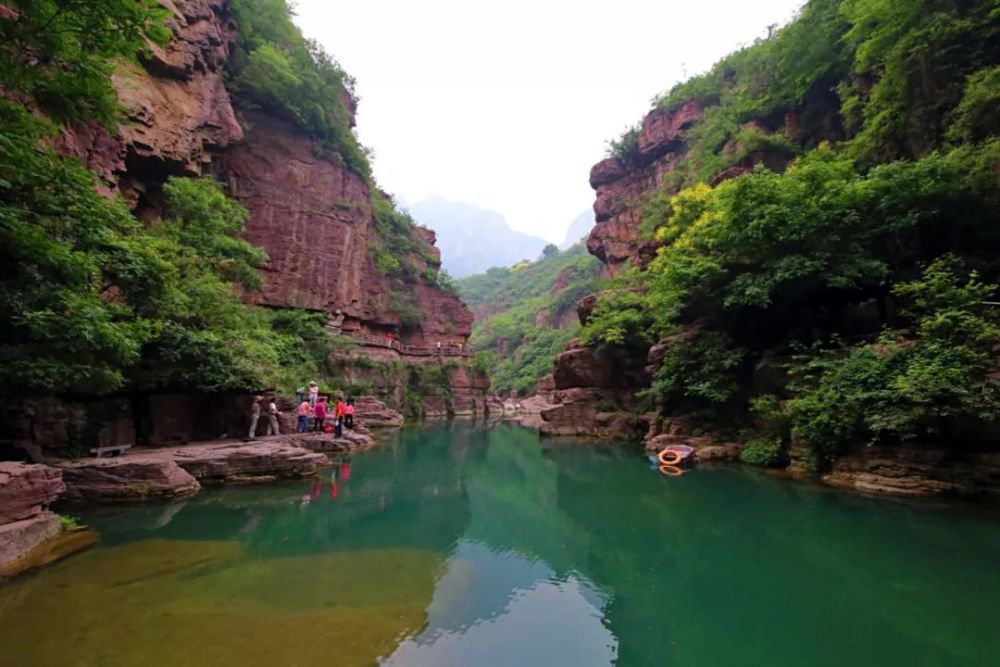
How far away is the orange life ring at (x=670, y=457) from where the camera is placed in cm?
1235

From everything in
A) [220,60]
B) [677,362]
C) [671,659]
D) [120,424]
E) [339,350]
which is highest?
[220,60]

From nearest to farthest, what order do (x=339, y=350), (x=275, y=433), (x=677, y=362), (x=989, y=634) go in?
(x=989, y=634)
(x=275, y=433)
(x=677, y=362)
(x=339, y=350)

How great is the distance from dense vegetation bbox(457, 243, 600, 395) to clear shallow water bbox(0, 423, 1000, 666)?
29.4 metres

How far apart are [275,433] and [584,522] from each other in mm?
8609

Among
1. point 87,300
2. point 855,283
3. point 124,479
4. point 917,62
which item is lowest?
point 124,479

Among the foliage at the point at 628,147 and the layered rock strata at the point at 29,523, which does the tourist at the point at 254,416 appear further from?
the foliage at the point at 628,147

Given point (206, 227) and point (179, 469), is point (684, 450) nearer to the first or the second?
point (179, 469)

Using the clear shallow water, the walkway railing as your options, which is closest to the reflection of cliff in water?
the clear shallow water

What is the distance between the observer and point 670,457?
1252cm

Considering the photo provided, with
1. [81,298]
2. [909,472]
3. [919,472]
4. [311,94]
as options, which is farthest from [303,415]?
[311,94]

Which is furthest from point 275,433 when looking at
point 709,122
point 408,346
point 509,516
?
point 709,122

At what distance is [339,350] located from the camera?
25.4m

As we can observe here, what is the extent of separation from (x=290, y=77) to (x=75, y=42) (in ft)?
77.0

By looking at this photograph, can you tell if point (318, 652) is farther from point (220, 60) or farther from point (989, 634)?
point (220, 60)
